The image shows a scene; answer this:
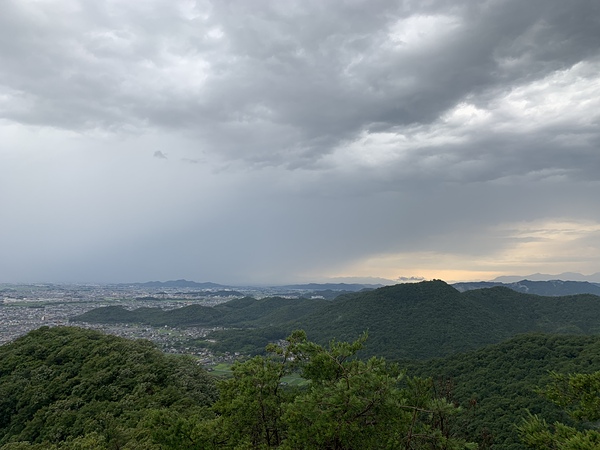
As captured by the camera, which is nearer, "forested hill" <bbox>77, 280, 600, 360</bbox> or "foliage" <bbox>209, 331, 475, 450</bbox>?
"foliage" <bbox>209, 331, 475, 450</bbox>

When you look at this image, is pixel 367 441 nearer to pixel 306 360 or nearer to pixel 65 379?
pixel 306 360

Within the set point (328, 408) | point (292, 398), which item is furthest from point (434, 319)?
point (328, 408)

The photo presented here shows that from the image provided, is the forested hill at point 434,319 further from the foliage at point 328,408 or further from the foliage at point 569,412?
the foliage at point 328,408

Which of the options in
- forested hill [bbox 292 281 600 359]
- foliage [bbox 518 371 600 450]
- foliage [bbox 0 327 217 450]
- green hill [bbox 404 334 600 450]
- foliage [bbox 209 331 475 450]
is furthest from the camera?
forested hill [bbox 292 281 600 359]

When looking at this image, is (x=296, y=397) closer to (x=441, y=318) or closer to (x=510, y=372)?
(x=510, y=372)

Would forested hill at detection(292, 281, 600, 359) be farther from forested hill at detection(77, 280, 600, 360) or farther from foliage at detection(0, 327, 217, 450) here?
foliage at detection(0, 327, 217, 450)

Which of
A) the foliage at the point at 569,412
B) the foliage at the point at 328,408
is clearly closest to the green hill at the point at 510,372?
the foliage at the point at 569,412

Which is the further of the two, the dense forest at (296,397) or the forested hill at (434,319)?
the forested hill at (434,319)

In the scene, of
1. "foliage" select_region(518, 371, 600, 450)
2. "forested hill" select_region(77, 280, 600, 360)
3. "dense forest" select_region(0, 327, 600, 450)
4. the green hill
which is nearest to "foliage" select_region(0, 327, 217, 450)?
"dense forest" select_region(0, 327, 600, 450)
